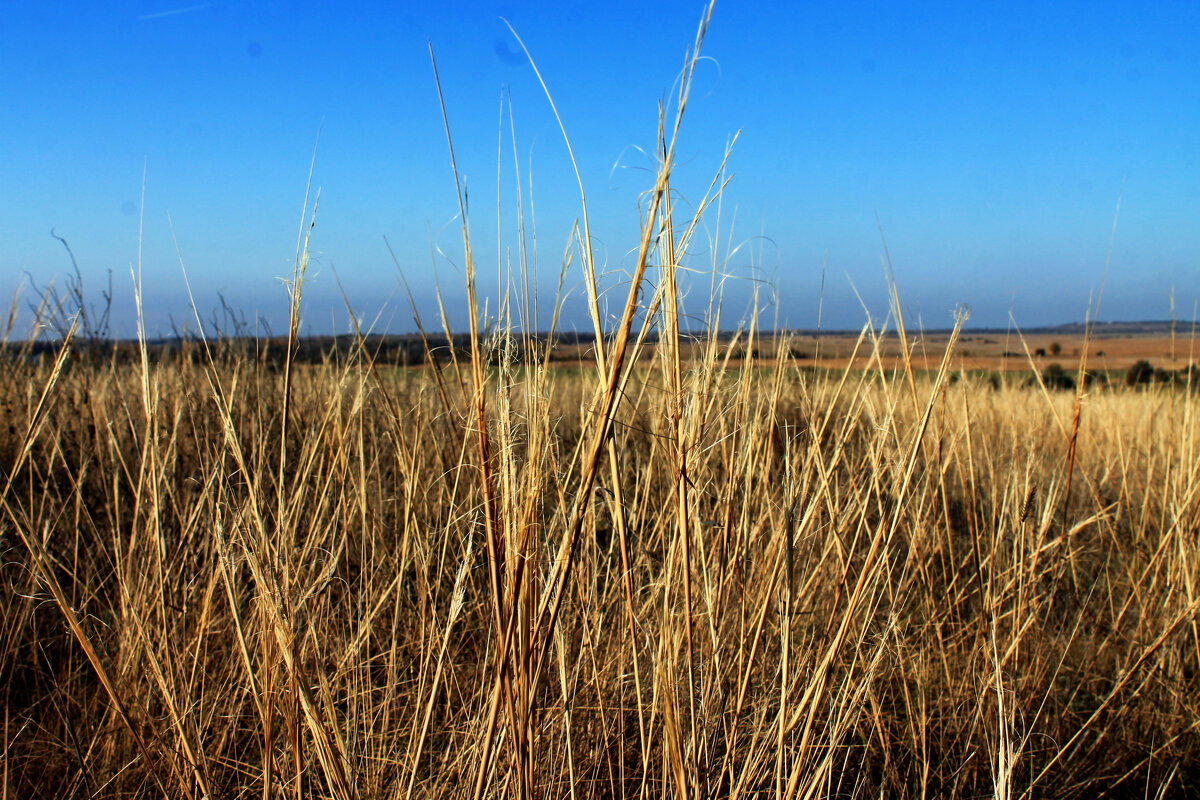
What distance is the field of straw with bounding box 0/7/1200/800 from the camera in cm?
99

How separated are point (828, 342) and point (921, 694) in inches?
52.1

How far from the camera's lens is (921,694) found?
153cm

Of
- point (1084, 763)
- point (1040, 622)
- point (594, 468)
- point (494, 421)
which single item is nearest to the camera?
point (594, 468)

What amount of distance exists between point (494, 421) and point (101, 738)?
1439 millimetres

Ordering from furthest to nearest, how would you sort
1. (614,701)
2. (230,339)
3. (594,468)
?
(230,339)
(614,701)
(594,468)

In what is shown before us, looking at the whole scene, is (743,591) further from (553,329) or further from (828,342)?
(828,342)

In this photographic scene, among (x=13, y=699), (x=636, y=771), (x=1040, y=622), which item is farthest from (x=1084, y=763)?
(x=13, y=699)

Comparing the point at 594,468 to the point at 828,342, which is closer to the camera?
the point at 594,468

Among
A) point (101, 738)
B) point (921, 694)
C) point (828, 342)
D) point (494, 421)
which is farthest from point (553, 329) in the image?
point (828, 342)

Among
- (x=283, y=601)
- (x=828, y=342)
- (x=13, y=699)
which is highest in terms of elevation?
(x=828, y=342)

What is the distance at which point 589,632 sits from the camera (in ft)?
4.51

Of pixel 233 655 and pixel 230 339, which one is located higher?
pixel 230 339

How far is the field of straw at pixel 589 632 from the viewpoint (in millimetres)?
994

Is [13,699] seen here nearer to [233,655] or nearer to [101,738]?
[101,738]
